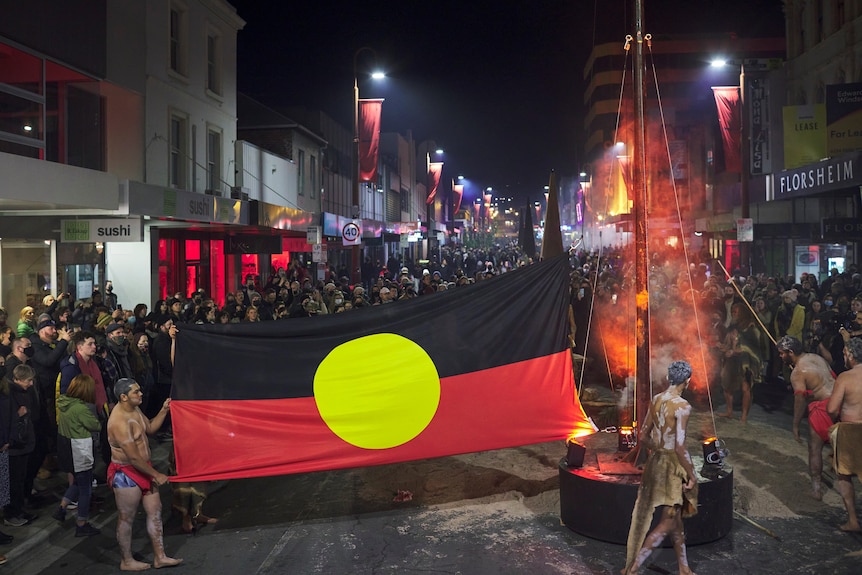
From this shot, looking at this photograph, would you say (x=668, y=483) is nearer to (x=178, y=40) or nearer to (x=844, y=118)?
(x=844, y=118)

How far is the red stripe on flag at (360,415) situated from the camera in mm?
6633

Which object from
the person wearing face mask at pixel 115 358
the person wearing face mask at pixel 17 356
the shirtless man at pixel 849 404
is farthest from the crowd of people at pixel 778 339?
the person wearing face mask at pixel 17 356

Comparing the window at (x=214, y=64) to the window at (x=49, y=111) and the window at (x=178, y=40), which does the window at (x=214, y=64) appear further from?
the window at (x=49, y=111)

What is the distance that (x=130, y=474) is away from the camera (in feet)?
20.1

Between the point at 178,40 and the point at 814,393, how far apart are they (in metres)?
17.4

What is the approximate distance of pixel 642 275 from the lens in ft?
22.4

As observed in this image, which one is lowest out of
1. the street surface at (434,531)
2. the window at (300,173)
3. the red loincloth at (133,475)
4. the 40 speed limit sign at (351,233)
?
the street surface at (434,531)

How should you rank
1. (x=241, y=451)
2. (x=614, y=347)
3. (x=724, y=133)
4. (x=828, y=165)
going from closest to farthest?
(x=241, y=451) < (x=614, y=347) < (x=828, y=165) < (x=724, y=133)

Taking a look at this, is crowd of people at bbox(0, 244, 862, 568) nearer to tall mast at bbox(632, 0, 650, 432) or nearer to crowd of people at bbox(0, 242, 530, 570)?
crowd of people at bbox(0, 242, 530, 570)

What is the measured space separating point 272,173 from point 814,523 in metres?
22.3

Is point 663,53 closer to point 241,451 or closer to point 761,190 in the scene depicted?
point 761,190

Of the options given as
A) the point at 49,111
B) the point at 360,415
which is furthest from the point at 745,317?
the point at 49,111

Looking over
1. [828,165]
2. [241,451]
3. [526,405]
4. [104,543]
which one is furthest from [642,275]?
[828,165]

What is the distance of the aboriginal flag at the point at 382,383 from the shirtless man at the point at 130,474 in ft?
1.17
